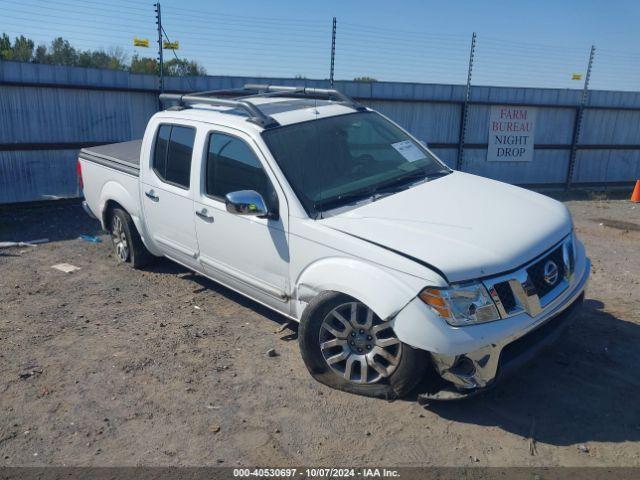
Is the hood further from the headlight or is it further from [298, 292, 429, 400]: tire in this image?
[298, 292, 429, 400]: tire

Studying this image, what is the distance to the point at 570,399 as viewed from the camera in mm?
3783

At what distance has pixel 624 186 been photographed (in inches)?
526

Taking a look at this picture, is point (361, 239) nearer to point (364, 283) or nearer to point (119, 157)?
point (364, 283)

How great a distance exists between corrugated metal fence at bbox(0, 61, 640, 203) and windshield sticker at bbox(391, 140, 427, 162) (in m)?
6.32

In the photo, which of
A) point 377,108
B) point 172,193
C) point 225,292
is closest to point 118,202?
point 172,193

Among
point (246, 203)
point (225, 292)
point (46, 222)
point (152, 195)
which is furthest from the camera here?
point (46, 222)

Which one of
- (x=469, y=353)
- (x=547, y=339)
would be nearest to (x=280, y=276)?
(x=469, y=353)

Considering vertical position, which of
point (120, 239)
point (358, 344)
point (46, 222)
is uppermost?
point (358, 344)

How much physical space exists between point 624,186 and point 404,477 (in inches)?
494

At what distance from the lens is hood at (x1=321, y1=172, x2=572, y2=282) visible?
132 inches

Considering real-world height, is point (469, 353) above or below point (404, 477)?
above

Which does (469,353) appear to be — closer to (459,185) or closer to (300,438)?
(300,438)

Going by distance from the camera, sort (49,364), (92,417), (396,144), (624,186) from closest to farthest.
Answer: (92,417) → (49,364) → (396,144) → (624,186)

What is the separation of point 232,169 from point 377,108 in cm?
734
